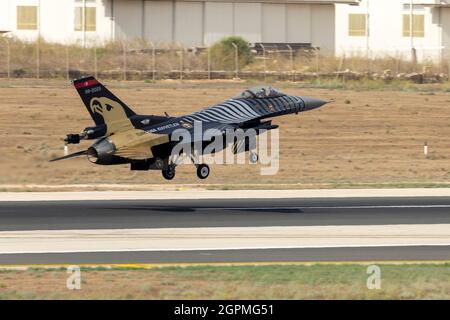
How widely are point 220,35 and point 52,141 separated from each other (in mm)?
23409

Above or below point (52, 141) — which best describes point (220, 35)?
above

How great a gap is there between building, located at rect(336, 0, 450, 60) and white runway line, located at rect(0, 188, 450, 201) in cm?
3981

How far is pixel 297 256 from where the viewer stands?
2484 cm

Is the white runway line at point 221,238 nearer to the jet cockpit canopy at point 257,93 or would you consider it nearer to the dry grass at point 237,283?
the dry grass at point 237,283

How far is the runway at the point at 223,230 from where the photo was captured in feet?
81.6

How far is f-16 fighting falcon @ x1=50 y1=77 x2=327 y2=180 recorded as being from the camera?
3481 centimetres

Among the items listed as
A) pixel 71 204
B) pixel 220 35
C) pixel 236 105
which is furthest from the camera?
pixel 220 35

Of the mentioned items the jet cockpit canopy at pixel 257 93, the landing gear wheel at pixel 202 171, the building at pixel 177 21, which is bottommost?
the landing gear wheel at pixel 202 171

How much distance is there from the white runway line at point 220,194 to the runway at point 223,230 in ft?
4.18

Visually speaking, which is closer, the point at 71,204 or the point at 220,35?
the point at 71,204

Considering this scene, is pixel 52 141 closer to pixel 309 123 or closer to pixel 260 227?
pixel 309 123

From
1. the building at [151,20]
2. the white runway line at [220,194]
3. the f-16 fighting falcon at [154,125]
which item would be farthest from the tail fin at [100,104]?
the building at [151,20]
